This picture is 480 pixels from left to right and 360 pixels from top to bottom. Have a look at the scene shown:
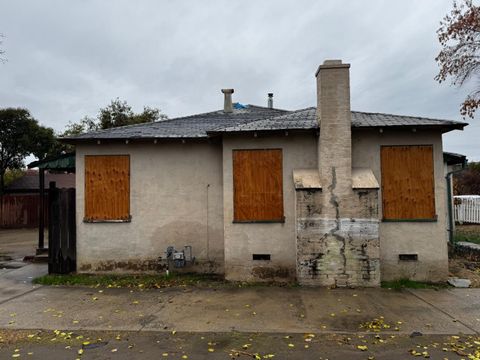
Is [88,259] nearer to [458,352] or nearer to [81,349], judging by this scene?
[81,349]

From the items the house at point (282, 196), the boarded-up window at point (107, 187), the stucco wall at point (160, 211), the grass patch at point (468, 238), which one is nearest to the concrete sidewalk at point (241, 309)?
the house at point (282, 196)

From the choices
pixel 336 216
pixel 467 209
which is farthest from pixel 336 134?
pixel 467 209

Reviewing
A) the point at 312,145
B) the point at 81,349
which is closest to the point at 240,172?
→ the point at 312,145

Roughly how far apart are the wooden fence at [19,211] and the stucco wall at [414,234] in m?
20.7

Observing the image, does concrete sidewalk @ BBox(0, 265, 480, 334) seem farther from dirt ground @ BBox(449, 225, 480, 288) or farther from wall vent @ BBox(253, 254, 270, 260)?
dirt ground @ BBox(449, 225, 480, 288)

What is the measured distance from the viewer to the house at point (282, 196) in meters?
7.86

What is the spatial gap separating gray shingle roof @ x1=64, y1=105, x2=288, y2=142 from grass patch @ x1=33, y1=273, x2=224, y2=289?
327 cm

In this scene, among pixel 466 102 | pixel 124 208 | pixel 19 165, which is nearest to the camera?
pixel 124 208

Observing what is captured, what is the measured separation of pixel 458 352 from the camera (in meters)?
4.57

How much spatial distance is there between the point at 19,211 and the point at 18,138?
30.7 feet

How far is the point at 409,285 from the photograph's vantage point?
785 cm

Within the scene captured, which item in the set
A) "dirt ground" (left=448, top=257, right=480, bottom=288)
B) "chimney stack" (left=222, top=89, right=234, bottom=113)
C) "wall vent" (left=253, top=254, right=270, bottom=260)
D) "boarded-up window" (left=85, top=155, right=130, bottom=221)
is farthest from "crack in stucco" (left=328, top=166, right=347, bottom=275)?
"chimney stack" (left=222, top=89, right=234, bottom=113)

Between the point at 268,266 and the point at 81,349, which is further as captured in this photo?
the point at 268,266

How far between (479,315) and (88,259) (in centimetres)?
817
